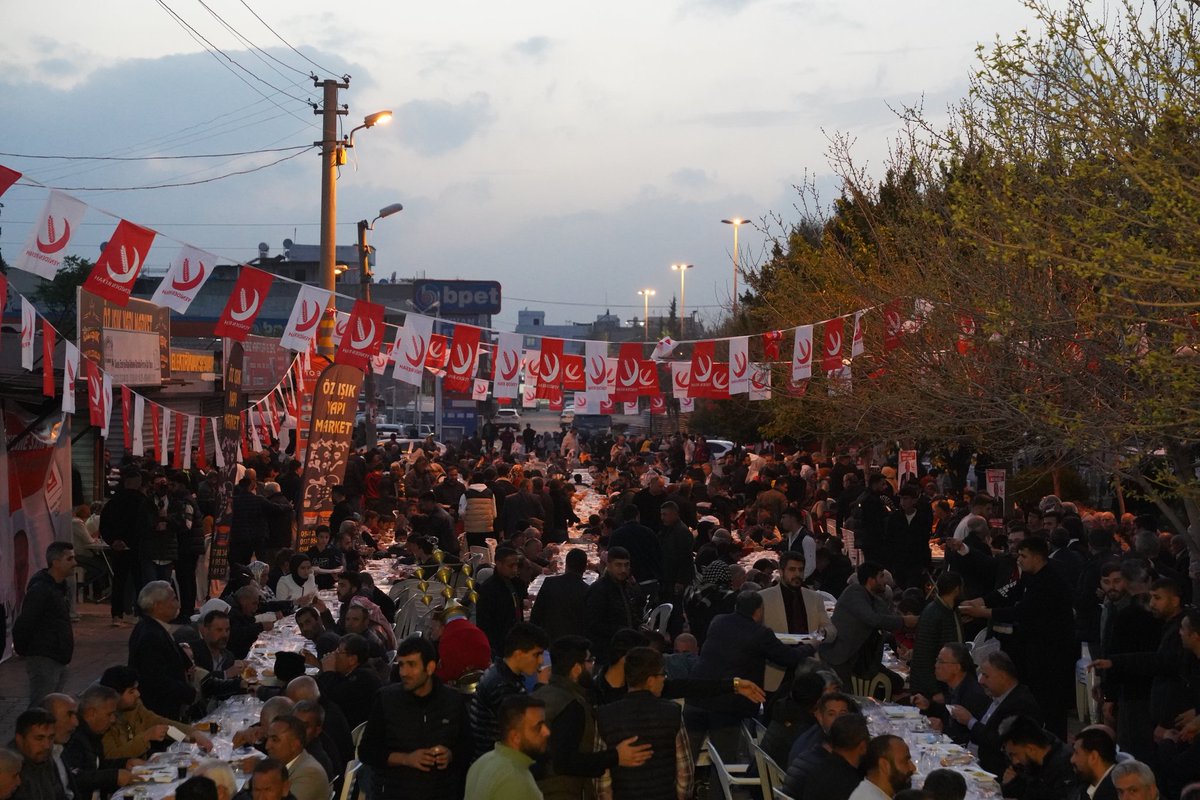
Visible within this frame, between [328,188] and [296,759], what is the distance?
16079 mm

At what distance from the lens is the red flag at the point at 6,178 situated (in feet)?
36.0

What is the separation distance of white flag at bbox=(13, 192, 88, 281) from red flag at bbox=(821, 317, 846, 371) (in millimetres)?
11731

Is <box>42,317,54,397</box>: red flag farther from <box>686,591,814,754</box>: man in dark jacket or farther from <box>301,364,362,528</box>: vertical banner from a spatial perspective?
<box>686,591,814,754</box>: man in dark jacket

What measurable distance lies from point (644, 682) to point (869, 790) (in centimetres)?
120

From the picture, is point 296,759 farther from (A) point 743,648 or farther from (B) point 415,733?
(A) point 743,648

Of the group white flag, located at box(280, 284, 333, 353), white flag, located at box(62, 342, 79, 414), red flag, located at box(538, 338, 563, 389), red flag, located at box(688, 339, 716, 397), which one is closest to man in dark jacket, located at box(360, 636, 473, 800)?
white flag, located at box(62, 342, 79, 414)

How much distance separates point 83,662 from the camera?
15.3m

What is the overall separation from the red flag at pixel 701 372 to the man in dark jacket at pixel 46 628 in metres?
14.8

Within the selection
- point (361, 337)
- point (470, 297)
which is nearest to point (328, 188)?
point (361, 337)

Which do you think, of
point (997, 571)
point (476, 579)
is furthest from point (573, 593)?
point (997, 571)

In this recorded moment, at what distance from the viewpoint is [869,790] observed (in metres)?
6.53

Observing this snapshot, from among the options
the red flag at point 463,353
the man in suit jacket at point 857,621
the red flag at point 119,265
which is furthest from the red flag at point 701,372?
the man in suit jacket at point 857,621

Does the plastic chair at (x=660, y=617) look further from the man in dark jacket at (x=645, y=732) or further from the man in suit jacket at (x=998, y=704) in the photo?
the man in dark jacket at (x=645, y=732)

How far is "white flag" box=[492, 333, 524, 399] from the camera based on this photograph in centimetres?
2297
